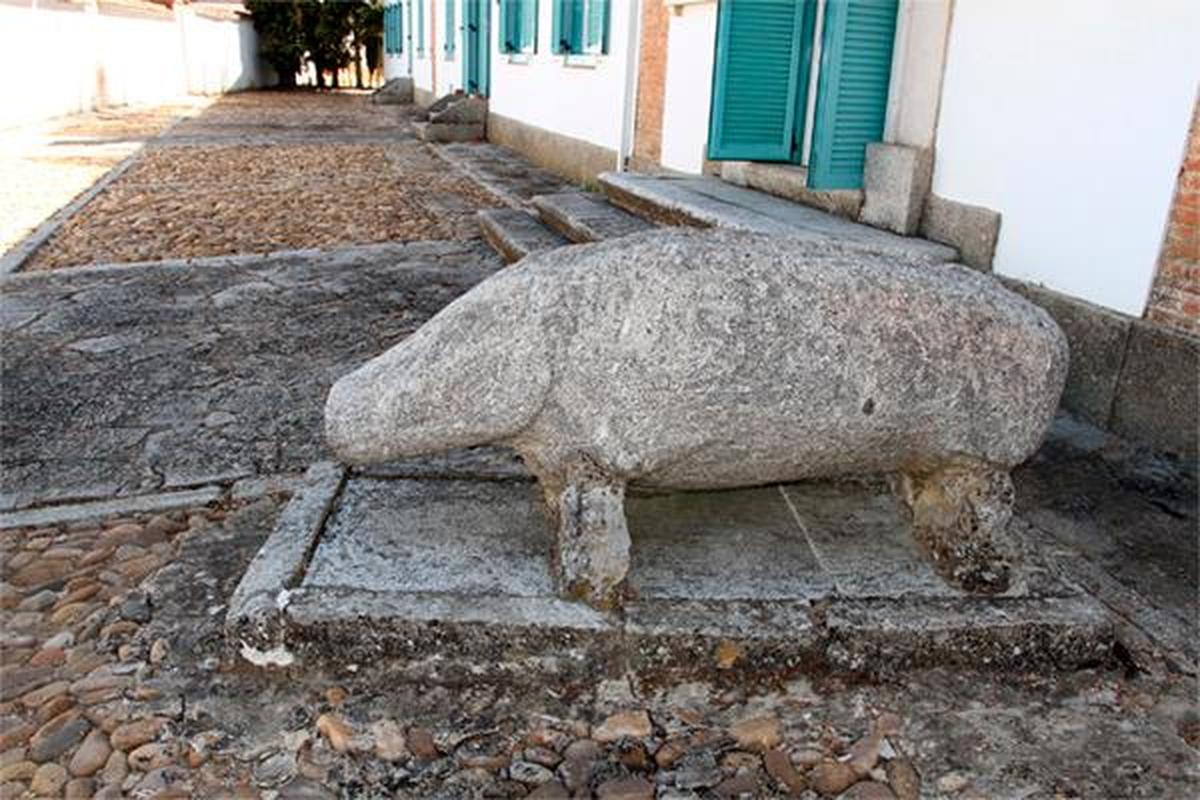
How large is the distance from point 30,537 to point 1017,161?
4.36m

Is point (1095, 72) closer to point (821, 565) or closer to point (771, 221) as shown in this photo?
point (771, 221)

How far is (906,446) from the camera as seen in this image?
2604 millimetres

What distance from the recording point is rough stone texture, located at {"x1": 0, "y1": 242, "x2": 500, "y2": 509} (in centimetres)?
384

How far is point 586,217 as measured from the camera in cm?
703

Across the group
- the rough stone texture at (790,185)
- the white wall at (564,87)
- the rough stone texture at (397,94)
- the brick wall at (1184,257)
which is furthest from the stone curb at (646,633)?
the rough stone texture at (397,94)

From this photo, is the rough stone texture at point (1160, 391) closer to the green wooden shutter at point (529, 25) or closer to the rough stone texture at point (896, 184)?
the rough stone texture at point (896, 184)

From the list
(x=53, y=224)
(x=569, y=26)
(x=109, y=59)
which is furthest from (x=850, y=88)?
(x=109, y=59)

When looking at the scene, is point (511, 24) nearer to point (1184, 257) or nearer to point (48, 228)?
point (48, 228)

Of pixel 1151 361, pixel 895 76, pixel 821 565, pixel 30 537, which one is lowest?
pixel 30 537

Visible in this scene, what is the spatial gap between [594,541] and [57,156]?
12962 millimetres

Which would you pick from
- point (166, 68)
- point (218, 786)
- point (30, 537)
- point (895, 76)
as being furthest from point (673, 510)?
point (166, 68)

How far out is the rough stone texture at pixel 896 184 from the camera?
214 inches

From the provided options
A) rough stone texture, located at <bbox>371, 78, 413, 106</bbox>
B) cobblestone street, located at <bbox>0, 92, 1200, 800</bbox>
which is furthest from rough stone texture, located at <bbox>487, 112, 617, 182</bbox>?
rough stone texture, located at <bbox>371, 78, 413, 106</bbox>

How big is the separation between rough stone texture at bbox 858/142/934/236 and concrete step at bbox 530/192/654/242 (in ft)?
4.66
